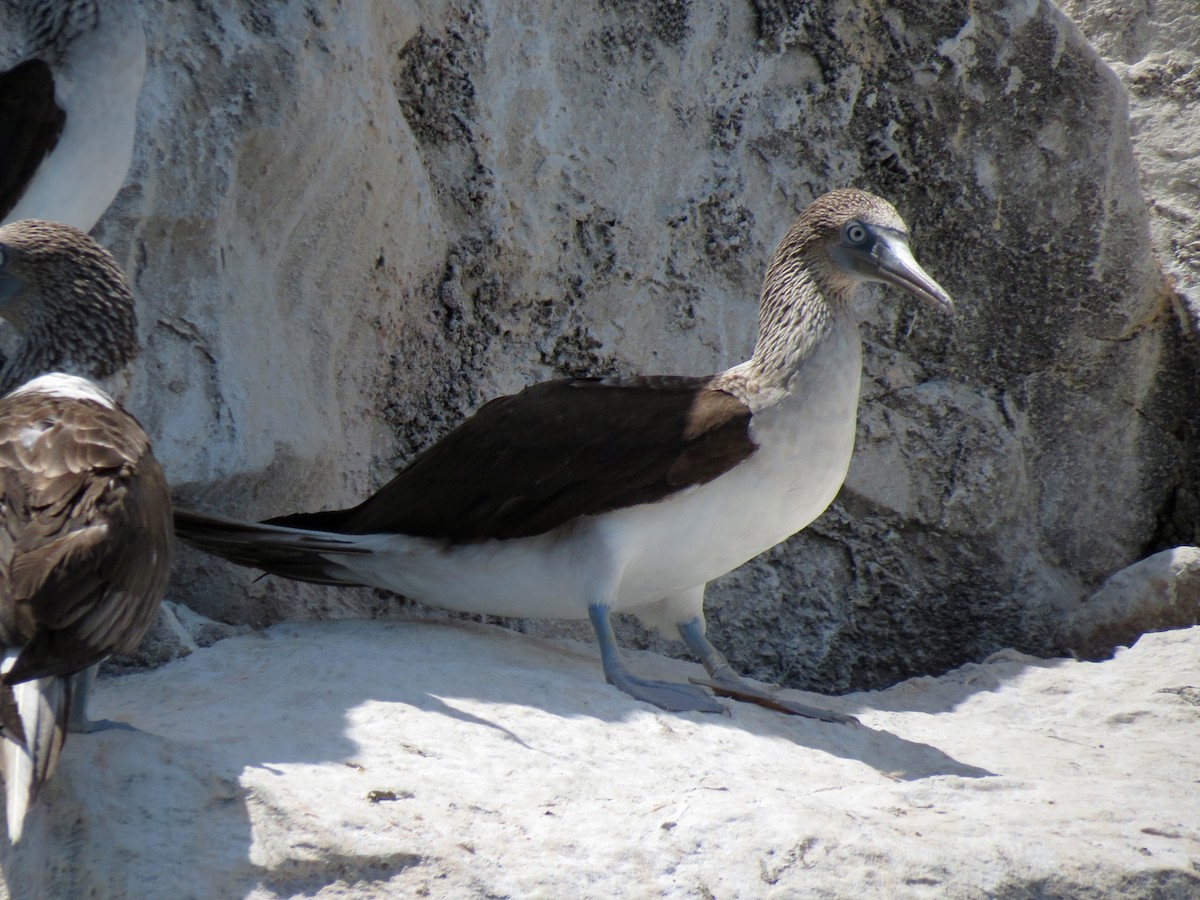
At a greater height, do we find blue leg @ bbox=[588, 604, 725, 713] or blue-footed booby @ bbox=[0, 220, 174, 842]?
blue-footed booby @ bbox=[0, 220, 174, 842]

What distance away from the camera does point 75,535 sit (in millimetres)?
2801

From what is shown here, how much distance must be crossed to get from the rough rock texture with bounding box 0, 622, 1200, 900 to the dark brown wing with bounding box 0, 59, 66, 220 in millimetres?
1488

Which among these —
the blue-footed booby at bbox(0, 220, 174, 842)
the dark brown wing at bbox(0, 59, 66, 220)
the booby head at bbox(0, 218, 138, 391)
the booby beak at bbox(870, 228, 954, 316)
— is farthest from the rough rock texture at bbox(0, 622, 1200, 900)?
the dark brown wing at bbox(0, 59, 66, 220)

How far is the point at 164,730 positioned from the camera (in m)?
3.30

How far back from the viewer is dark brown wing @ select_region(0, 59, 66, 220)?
4.28 metres

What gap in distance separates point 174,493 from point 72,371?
2.76 ft

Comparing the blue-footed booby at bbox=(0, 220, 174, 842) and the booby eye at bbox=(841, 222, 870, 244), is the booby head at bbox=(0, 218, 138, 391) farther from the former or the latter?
the booby eye at bbox=(841, 222, 870, 244)

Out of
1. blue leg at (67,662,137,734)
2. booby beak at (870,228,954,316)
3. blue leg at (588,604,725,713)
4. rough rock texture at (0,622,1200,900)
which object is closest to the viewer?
rough rock texture at (0,622,1200,900)

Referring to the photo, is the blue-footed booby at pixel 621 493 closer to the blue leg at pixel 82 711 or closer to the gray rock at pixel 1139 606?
the blue leg at pixel 82 711

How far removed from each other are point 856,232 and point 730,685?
1.48 meters

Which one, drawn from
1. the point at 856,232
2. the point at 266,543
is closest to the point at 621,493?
the point at 266,543

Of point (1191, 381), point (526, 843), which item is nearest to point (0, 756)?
point (526, 843)

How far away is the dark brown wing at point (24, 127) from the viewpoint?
4277 millimetres

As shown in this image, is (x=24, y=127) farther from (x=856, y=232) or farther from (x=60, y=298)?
(x=856, y=232)
